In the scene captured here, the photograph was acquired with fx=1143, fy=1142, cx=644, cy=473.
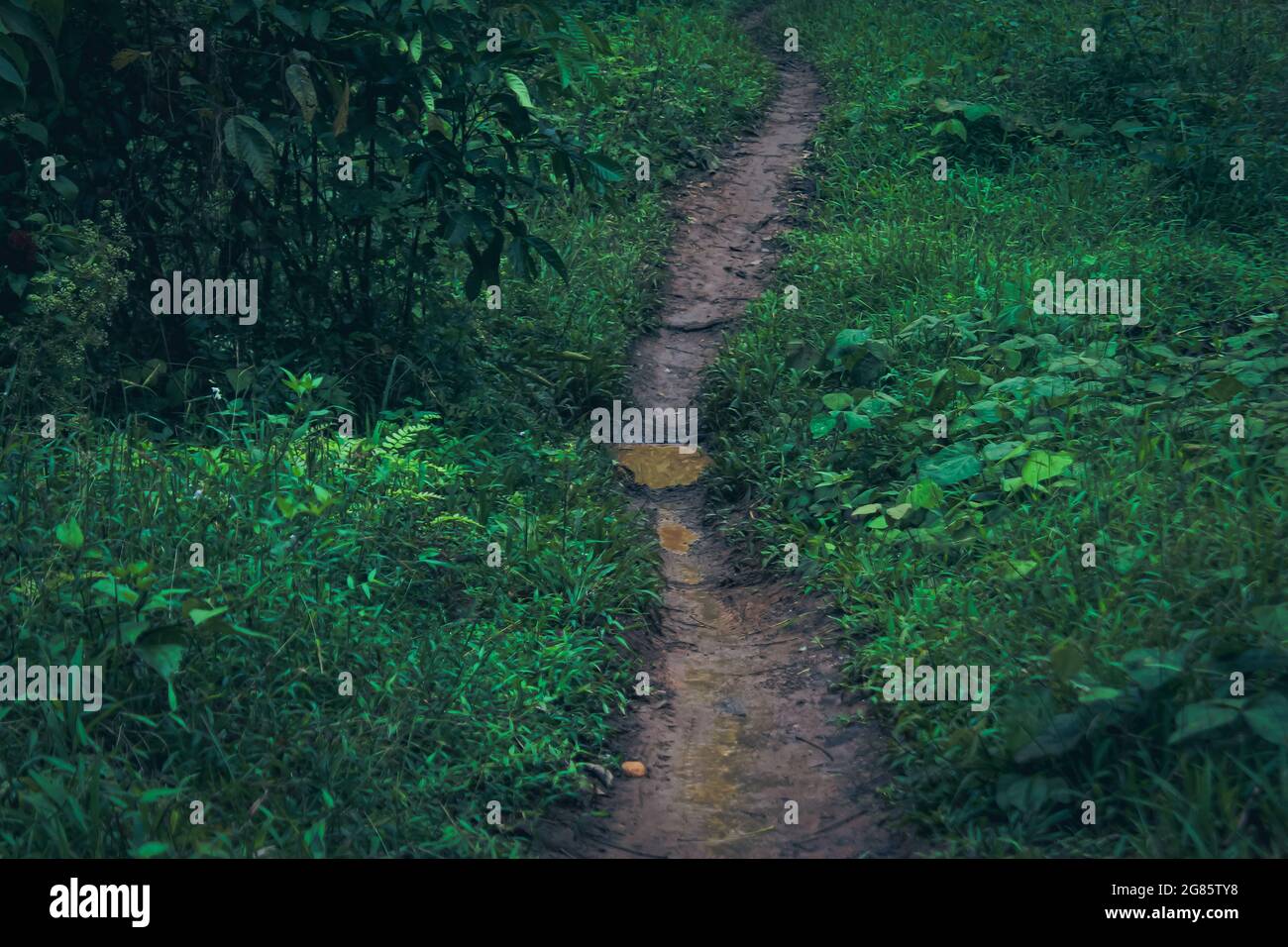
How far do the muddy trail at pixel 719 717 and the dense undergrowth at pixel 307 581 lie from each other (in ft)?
0.71

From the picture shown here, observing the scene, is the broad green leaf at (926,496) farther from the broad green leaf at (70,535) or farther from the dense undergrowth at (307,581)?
the broad green leaf at (70,535)

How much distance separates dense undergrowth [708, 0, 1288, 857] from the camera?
3.33 meters

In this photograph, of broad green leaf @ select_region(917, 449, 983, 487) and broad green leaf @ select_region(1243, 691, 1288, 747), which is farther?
broad green leaf @ select_region(917, 449, 983, 487)

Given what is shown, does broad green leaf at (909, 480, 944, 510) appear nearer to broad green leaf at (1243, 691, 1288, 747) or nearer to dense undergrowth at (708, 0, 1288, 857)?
dense undergrowth at (708, 0, 1288, 857)

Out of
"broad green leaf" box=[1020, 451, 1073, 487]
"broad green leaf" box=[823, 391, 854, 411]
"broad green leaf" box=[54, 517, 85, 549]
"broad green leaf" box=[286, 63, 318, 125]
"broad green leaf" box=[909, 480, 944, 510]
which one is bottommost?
"broad green leaf" box=[54, 517, 85, 549]

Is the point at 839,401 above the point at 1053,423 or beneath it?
above

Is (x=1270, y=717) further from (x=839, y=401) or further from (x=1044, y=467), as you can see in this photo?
(x=839, y=401)

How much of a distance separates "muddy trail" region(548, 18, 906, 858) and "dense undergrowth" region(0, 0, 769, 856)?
8.5 inches

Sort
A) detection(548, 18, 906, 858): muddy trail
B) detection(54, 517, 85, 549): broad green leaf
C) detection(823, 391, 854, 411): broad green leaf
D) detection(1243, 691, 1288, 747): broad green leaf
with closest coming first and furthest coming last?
detection(1243, 691, 1288, 747): broad green leaf → detection(54, 517, 85, 549): broad green leaf → detection(548, 18, 906, 858): muddy trail → detection(823, 391, 854, 411): broad green leaf

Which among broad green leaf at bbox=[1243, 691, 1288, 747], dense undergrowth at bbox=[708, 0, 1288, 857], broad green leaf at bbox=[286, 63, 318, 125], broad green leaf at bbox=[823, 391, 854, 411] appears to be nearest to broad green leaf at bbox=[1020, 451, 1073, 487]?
dense undergrowth at bbox=[708, 0, 1288, 857]

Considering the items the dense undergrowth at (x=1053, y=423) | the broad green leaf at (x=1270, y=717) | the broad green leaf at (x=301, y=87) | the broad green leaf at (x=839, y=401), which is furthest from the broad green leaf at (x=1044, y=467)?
the broad green leaf at (x=301, y=87)

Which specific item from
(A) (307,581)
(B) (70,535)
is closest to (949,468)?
(A) (307,581)

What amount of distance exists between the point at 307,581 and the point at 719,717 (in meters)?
1.62

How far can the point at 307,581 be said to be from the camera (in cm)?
413
